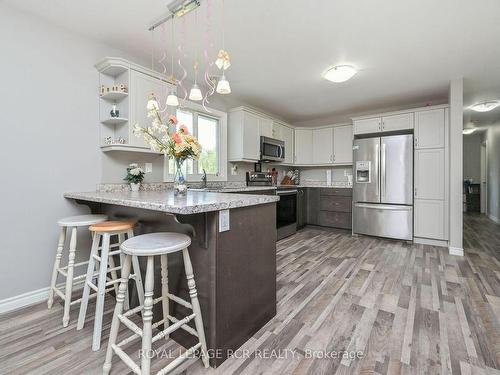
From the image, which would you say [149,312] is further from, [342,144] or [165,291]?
[342,144]

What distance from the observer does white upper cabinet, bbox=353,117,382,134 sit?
417cm

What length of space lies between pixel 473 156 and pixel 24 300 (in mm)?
10477

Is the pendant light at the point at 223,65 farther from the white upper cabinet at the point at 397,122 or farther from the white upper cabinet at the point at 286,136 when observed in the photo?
the white upper cabinet at the point at 397,122

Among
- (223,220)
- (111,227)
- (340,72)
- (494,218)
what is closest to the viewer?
(223,220)

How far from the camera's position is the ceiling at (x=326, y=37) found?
1.94 m

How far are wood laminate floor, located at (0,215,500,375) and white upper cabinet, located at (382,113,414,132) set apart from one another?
2.22 m

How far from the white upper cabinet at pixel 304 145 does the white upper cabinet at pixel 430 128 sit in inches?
77.7

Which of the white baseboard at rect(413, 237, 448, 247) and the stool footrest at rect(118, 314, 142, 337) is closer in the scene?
the stool footrest at rect(118, 314, 142, 337)

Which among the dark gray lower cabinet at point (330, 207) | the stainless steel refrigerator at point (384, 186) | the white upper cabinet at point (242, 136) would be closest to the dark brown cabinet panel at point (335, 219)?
the dark gray lower cabinet at point (330, 207)

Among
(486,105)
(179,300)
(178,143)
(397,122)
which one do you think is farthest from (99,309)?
(486,105)

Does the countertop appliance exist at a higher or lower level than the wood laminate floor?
higher

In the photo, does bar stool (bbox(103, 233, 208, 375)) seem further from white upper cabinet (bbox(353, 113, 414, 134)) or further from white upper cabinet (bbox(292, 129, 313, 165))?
white upper cabinet (bbox(292, 129, 313, 165))

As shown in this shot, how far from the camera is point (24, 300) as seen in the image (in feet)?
6.59

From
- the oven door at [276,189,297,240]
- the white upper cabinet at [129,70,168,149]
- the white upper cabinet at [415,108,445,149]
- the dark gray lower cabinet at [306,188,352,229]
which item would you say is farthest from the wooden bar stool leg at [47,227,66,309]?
the white upper cabinet at [415,108,445,149]
